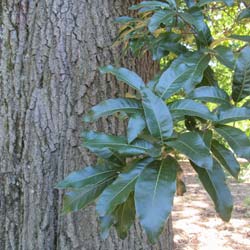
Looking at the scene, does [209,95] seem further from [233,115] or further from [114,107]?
[114,107]

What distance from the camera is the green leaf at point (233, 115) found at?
31.2 inches

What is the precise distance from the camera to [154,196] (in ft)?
2.15

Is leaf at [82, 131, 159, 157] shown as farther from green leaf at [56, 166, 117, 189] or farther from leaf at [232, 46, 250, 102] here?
leaf at [232, 46, 250, 102]

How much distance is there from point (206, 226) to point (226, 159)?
10.4ft

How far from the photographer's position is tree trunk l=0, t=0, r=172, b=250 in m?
1.42

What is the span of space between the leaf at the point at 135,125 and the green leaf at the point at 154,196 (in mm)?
70

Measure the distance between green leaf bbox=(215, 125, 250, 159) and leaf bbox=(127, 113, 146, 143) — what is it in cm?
17

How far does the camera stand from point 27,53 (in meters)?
1.44

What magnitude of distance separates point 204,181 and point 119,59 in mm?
839

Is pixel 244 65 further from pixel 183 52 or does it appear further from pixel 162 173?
pixel 162 173

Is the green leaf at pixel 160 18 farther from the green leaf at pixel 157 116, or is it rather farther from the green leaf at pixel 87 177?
the green leaf at pixel 87 177

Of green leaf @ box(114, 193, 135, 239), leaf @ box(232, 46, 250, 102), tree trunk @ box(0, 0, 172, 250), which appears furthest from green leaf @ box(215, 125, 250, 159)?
tree trunk @ box(0, 0, 172, 250)

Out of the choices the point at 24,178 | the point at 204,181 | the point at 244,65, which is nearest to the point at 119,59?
the point at 24,178

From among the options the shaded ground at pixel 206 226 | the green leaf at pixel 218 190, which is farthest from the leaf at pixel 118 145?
the shaded ground at pixel 206 226
